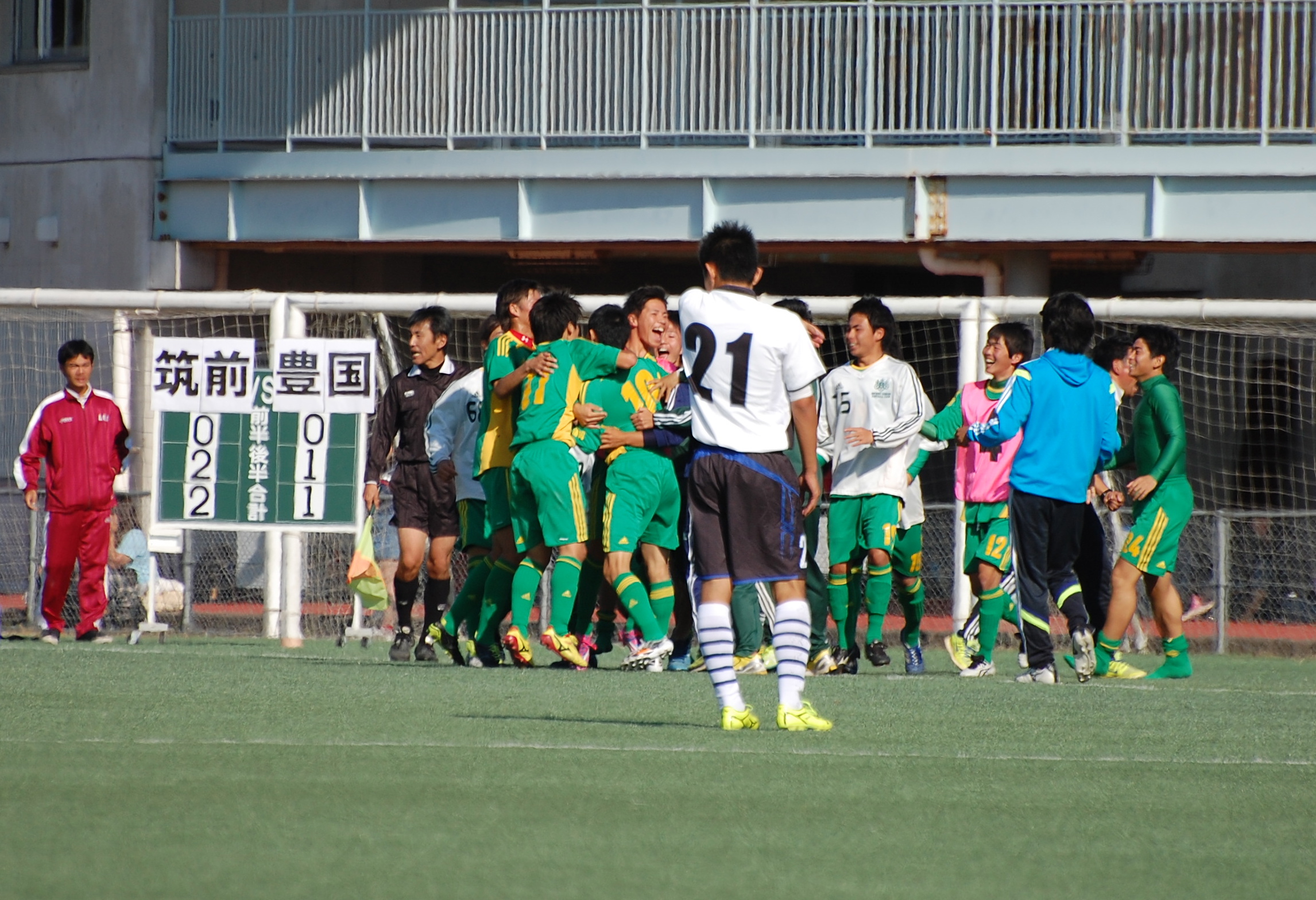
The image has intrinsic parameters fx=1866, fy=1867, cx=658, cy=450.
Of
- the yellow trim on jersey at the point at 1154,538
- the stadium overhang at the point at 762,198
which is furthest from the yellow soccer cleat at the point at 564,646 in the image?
the stadium overhang at the point at 762,198

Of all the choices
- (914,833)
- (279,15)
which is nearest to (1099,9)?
(279,15)

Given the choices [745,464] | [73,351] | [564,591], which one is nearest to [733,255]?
[745,464]

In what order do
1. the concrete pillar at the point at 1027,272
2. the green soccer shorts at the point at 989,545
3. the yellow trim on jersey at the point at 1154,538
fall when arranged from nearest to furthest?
the yellow trim on jersey at the point at 1154,538
the green soccer shorts at the point at 989,545
the concrete pillar at the point at 1027,272

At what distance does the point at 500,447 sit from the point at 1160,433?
12.2 ft

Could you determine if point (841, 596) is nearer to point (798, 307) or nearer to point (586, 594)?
point (586, 594)

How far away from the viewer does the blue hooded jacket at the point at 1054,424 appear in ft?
32.3

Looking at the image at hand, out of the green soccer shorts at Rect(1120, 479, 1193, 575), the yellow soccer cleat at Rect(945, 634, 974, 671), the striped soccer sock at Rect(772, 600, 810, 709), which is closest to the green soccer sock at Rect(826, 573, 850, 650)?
the yellow soccer cleat at Rect(945, 634, 974, 671)

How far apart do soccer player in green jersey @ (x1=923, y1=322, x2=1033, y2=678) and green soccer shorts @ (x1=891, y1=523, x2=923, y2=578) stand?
32 cm

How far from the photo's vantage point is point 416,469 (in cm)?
1169

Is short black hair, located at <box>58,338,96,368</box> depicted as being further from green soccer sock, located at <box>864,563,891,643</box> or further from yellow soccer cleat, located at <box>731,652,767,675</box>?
green soccer sock, located at <box>864,563,891,643</box>

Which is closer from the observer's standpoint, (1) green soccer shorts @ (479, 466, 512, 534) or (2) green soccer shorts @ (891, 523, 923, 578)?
(1) green soccer shorts @ (479, 466, 512, 534)

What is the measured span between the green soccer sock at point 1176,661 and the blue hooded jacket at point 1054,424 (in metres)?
1.40

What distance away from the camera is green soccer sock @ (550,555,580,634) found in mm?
10141

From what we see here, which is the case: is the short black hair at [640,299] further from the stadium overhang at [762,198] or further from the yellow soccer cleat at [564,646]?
the stadium overhang at [762,198]
